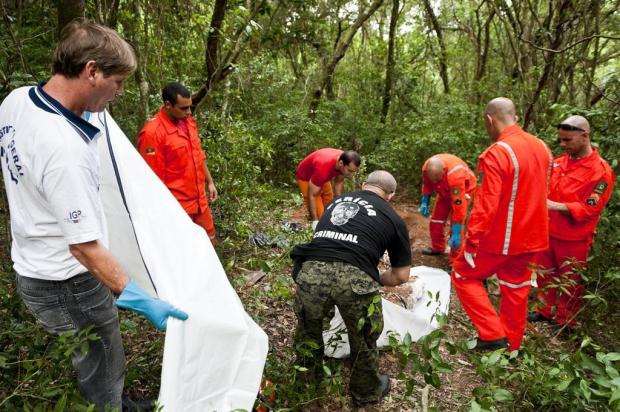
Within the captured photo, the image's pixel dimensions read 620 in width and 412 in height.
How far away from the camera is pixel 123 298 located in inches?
61.2

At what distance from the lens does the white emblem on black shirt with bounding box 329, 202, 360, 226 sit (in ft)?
8.82

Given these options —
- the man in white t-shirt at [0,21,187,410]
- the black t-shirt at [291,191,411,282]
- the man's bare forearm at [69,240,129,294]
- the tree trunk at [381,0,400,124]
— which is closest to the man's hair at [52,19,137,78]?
the man in white t-shirt at [0,21,187,410]

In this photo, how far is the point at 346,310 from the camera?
2.57 meters

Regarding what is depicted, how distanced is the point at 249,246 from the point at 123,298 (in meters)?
3.09

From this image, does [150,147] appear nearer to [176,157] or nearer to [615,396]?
[176,157]

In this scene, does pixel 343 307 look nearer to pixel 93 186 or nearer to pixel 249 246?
pixel 93 186

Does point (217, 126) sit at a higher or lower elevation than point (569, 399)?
higher

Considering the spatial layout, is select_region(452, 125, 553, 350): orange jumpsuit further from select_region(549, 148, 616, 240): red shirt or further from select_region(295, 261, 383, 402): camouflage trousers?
select_region(295, 261, 383, 402): camouflage trousers

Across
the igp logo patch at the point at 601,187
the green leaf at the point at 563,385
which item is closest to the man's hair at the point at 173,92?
the green leaf at the point at 563,385

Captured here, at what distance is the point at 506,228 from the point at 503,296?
588 mm

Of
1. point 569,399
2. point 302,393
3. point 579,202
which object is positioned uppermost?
point 579,202

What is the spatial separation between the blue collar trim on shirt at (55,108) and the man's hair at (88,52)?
0.35 feet

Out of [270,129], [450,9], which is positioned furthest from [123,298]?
[450,9]

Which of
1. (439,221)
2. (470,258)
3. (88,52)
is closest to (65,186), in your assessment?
(88,52)
